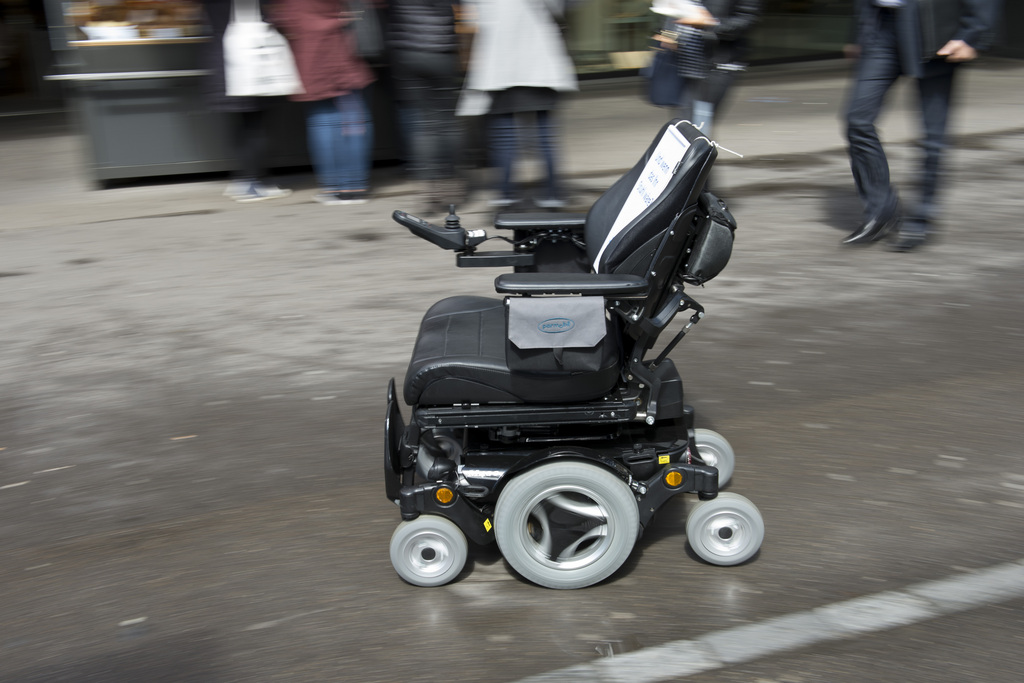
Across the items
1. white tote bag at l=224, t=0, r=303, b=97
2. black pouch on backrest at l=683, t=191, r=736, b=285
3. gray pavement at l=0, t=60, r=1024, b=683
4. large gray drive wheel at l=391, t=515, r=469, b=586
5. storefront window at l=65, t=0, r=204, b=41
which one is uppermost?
storefront window at l=65, t=0, r=204, b=41

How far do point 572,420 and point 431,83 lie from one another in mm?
4601

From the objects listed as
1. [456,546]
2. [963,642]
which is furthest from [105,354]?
[963,642]

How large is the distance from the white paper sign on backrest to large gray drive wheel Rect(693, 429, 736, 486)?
0.72m

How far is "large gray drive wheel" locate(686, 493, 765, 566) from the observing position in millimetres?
3076

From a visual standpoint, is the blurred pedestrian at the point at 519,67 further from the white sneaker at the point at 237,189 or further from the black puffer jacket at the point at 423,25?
the white sneaker at the point at 237,189

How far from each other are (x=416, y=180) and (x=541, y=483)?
19.2 ft

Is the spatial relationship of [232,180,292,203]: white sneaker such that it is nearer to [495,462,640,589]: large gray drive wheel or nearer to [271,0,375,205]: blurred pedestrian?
[271,0,375,205]: blurred pedestrian

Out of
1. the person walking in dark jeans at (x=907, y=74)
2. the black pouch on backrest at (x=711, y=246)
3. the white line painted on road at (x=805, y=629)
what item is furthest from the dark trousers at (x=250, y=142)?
the white line painted on road at (x=805, y=629)

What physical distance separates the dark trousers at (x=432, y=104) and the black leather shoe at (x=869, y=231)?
2.89m

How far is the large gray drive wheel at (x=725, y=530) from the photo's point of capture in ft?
10.1

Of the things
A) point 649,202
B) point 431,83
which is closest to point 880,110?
point 431,83

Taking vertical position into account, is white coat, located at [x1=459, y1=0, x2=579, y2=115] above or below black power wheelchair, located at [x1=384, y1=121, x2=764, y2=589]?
above

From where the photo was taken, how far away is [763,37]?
14.4 m

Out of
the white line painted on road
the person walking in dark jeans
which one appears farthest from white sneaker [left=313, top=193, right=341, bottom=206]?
the white line painted on road
